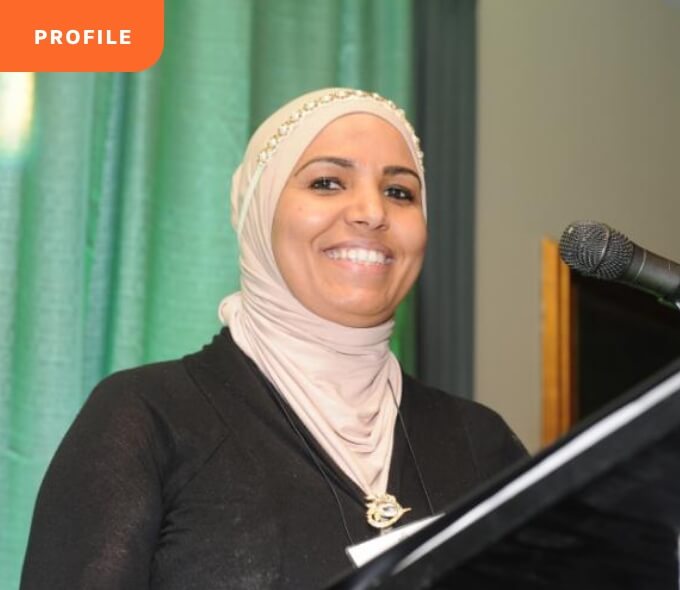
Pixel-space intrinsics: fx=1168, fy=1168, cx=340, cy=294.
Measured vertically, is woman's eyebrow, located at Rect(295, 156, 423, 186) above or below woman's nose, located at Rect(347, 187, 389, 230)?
above

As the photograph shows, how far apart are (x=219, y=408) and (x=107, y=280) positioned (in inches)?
29.5

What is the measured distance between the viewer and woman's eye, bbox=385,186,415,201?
1.53m

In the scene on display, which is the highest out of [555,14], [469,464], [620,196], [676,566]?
[555,14]

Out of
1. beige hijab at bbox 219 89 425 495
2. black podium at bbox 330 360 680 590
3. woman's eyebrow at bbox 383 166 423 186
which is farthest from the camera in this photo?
woman's eyebrow at bbox 383 166 423 186

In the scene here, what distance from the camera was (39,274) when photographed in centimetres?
191

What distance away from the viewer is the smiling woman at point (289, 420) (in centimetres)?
118

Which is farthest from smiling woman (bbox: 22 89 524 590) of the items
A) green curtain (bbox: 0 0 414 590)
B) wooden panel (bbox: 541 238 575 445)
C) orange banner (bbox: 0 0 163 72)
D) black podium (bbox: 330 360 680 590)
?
wooden panel (bbox: 541 238 575 445)

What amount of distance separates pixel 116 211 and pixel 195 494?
923 mm

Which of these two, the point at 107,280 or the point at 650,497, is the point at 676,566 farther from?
the point at 107,280

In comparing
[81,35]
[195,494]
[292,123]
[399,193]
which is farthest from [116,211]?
[195,494]

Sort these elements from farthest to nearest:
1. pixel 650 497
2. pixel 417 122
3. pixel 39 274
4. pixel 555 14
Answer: pixel 555 14, pixel 417 122, pixel 39 274, pixel 650 497

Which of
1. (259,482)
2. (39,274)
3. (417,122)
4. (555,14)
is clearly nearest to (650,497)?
(259,482)

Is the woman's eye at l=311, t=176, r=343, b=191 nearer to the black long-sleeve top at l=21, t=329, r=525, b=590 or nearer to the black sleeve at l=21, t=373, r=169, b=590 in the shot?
the black long-sleeve top at l=21, t=329, r=525, b=590

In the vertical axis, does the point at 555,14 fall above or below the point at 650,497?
above
